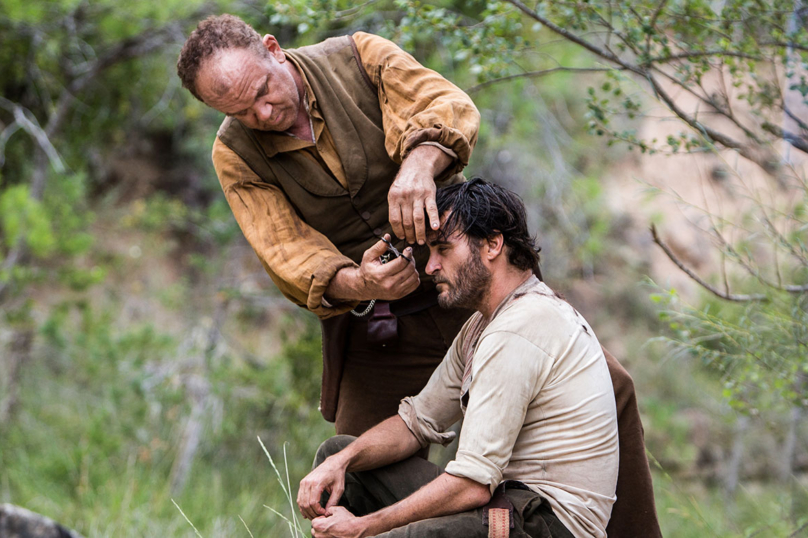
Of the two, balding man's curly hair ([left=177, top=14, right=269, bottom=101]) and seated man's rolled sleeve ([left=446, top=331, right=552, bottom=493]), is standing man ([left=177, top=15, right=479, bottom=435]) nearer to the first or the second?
balding man's curly hair ([left=177, top=14, right=269, bottom=101])

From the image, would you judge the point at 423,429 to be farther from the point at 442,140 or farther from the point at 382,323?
the point at 442,140

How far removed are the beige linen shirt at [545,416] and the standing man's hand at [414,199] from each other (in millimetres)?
339

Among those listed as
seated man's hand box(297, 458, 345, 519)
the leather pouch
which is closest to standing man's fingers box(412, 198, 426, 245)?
the leather pouch

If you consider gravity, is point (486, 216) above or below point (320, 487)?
above

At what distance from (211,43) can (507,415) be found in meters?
1.47

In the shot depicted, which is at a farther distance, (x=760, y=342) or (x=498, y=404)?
(x=760, y=342)

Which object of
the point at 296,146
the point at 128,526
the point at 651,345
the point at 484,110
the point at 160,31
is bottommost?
the point at 651,345

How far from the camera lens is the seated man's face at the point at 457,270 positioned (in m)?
2.13

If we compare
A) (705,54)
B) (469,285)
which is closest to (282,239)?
(469,285)

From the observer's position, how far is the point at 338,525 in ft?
6.68

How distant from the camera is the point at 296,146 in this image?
2.53 m

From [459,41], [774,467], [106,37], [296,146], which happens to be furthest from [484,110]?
[774,467]

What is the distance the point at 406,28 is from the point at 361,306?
4.73ft

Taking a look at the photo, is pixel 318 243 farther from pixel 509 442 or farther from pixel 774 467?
pixel 774 467
